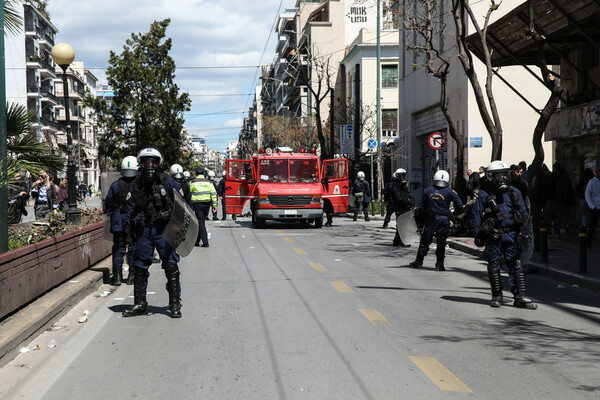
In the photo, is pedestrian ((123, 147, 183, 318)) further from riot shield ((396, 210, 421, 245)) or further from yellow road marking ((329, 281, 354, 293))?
riot shield ((396, 210, 421, 245))

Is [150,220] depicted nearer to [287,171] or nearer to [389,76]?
[287,171]

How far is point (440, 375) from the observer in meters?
5.49

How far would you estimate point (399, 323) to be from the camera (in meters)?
7.61

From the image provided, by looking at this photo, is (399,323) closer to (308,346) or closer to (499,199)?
(308,346)

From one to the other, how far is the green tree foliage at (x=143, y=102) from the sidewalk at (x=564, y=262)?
894 inches

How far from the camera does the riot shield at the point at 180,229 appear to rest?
7.82 m

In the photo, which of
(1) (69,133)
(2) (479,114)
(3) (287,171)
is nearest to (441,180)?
(1) (69,133)

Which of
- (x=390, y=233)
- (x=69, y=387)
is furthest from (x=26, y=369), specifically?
(x=390, y=233)

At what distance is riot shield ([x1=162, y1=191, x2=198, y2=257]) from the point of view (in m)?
7.82

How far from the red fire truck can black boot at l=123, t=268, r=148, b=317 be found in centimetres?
1468

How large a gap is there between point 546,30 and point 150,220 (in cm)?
1314

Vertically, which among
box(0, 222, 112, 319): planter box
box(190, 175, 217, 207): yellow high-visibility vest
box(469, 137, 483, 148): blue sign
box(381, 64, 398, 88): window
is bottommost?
box(0, 222, 112, 319): planter box

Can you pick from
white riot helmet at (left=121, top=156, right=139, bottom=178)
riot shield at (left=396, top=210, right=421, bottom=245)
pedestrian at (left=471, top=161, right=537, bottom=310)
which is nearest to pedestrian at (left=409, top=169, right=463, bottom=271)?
riot shield at (left=396, top=210, right=421, bottom=245)

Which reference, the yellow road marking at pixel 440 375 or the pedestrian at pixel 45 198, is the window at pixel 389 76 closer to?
the pedestrian at pixel 45 198
